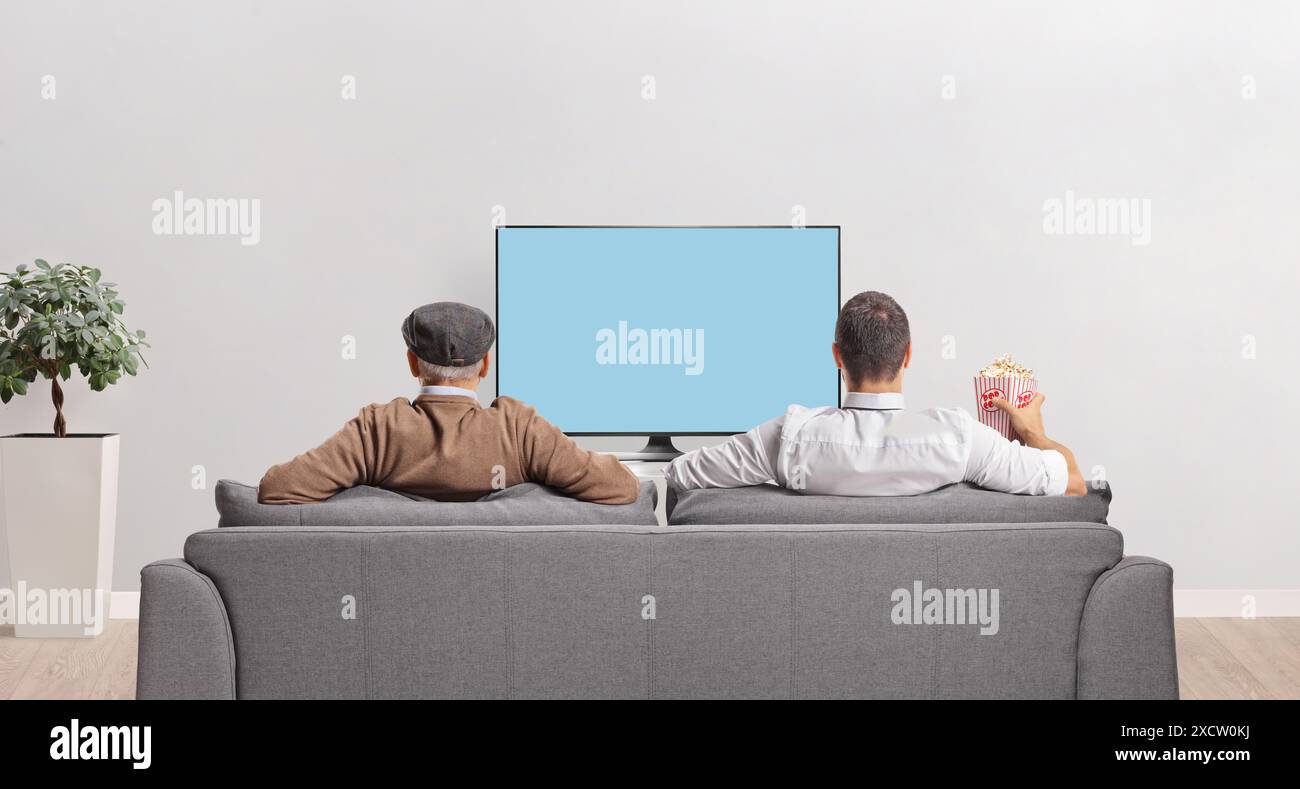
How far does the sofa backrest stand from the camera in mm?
1757

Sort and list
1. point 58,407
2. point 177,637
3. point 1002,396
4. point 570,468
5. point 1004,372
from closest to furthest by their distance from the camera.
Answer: point 177,637
point 570,468
point 1002,396
point 1004,372
point 58,407

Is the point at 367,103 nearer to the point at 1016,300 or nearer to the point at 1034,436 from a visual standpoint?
the point at 1016,300

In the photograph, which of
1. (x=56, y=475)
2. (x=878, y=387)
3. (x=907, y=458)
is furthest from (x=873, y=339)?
(x=56, y=475)

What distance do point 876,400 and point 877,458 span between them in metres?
0.21

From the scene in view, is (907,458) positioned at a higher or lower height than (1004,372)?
lower

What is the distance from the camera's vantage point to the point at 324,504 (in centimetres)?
190

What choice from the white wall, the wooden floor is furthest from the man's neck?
the white wall

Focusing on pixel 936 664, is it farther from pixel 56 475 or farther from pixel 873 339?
pixel 56 475

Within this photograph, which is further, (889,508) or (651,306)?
(651,306)

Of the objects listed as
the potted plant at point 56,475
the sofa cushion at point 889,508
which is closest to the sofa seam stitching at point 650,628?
the sofa cushion at point 889,508

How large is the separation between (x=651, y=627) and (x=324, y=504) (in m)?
0.57

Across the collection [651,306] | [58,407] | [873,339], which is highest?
[651,306]

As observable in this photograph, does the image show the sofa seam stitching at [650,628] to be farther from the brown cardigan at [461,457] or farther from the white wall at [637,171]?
the white wall at [637,171]

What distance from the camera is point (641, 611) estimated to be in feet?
5.79
